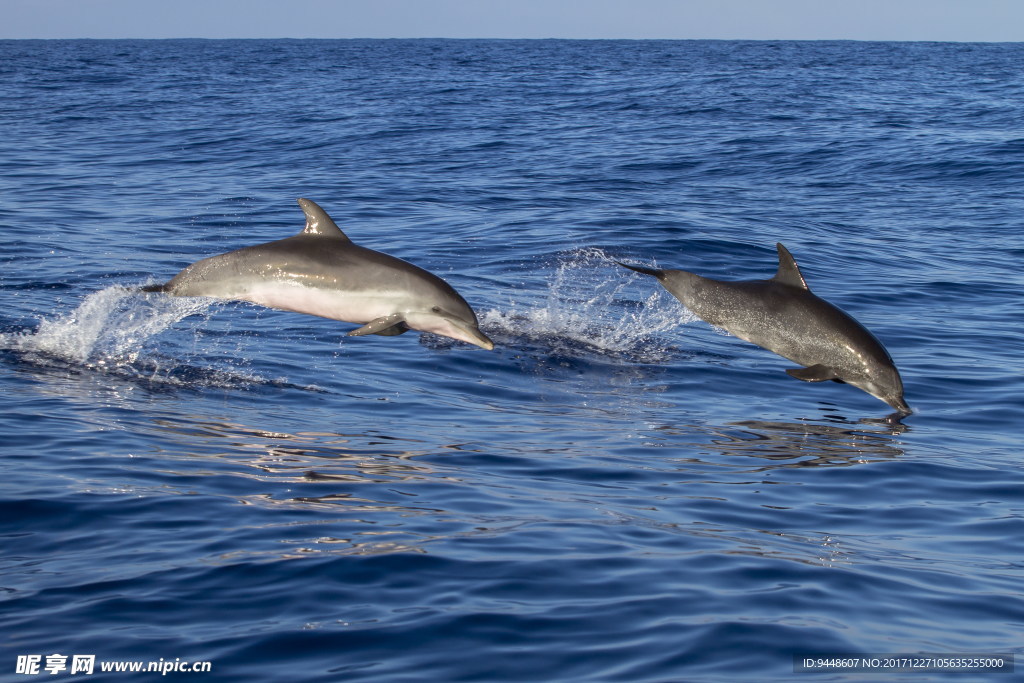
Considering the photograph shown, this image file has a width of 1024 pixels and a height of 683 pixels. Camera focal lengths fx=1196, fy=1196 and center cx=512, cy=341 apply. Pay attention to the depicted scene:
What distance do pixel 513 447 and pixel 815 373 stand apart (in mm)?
2252

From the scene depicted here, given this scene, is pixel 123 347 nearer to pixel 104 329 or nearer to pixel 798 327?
pixel 104 329

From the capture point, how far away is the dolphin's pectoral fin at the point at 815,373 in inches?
331

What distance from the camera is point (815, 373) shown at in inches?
334

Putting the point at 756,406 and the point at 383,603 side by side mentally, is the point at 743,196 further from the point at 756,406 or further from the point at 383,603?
the point at 383,603

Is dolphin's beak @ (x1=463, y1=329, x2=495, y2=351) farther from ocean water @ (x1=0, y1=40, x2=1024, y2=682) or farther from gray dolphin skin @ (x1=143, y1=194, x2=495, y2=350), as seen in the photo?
ocean water @ (x1=0, y1=40, x2=1024, y2=682)

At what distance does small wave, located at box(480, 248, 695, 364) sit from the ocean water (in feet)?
0.22

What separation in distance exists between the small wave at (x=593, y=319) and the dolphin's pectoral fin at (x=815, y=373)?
2584 mm

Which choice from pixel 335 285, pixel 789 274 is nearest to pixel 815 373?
pixel 789 274

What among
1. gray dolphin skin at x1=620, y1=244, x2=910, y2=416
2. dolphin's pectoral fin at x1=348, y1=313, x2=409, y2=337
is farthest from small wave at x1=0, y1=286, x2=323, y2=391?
gray dolphin skin at x1=620, y1=244, x2=910, y2=416

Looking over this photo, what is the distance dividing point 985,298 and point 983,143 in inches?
619

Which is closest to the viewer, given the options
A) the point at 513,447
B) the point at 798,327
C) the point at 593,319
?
the point at 513,447

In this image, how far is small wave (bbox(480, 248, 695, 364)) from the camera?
37.3 feet

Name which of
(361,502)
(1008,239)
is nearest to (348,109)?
(1008,239)

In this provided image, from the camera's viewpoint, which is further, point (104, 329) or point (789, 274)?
point (104, 329)
